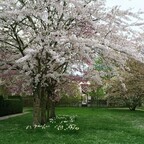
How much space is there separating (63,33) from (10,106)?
17.1 metres

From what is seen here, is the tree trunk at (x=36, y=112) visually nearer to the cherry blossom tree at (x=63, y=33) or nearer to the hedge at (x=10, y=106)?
the cherry blossom tree at (x=63, y=33)

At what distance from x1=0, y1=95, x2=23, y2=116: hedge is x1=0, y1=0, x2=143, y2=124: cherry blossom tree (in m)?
10.6

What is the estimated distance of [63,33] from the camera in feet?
52.4

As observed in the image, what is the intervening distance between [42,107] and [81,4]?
596 cm

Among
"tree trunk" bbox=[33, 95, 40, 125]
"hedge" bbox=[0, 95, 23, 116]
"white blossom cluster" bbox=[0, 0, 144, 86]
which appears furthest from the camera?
"hedge" bbox=[0, 95, 23, 116]

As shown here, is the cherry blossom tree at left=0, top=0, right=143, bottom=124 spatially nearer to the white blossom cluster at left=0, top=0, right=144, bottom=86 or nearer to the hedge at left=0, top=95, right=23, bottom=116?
the white blossom cluster at left=0, top=0, right=144, bottom=86

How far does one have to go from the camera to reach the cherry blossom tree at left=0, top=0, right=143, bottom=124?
15.6 metres

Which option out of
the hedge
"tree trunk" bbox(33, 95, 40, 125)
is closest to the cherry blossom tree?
"tree trunk" bbox(33, 95, 40, 125)

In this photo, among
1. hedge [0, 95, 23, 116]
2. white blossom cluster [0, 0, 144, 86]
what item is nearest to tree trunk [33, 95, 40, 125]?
white blossom cluster [0, 0, 144, 86]

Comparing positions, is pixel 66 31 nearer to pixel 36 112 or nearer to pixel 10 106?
pixel 36 112

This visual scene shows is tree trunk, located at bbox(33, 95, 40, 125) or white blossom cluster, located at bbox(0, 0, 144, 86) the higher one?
white blossom cluster, located at bbox(0, 0, 144, 86)

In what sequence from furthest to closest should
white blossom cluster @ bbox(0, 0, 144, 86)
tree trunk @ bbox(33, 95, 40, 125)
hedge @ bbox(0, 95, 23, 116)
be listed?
hedge @ bbox(0, 95, 23, 116)
tree trunk @ bbox(33, 95, 40, 125)
white blossom cluster @ bbox(0, 0, 144, 86)

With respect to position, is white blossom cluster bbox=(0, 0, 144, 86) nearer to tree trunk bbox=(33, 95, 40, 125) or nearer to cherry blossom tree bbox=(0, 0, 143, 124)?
cherry blossom tree bbox=(0, 0, 143, 124)

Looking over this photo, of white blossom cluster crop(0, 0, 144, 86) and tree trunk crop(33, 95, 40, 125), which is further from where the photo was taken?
tree trunk crop(33, 95, 40, 125)
